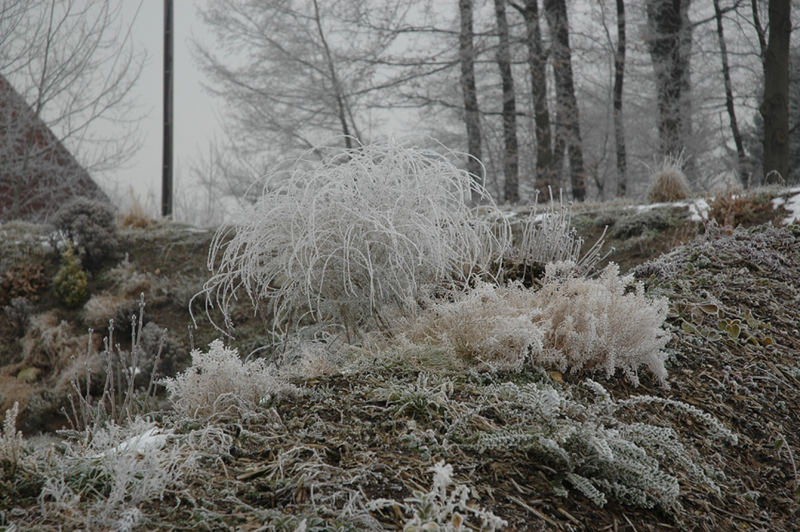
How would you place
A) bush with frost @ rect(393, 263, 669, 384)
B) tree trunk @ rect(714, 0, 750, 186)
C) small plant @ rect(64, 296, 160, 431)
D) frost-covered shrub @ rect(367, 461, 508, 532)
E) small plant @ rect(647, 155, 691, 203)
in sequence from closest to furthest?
frost-covered shrub @ rect(367, 461, 508, 532) → bush with frost @ rect(393, 263, 669, 384) → small plant @ rect(64, 296, 160, 431) → small plant @ rect(647, 155, 691, 203) → tree trunk @ rect(714, 0, 750, 186)

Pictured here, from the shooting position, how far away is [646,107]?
14.4 m

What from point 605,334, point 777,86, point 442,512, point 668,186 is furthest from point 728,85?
point 442,512

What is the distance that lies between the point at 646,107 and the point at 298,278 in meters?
13.7

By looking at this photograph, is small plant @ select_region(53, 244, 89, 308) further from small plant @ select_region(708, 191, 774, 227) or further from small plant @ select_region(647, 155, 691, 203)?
small plant @ select_region(647, 155, 691, 203)

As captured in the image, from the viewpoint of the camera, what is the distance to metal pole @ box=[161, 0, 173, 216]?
10391 mm

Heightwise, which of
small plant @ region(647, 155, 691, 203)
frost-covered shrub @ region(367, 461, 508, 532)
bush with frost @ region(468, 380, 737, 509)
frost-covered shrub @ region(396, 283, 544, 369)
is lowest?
bush with frost @ region(468, 380, 737, 509)

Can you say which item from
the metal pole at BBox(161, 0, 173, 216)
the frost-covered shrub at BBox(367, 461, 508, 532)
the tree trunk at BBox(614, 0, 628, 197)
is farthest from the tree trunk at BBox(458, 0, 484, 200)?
the frost-covered shrub at BBox(367, 461, 508, 532)

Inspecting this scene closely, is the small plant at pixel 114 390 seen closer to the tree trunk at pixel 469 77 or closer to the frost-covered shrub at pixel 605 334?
the frost-covered shrub at pixel 605 334

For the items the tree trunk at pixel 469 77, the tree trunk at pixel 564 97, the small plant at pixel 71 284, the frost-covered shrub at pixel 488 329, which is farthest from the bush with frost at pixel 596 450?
the tree trunk at pixel 564 97

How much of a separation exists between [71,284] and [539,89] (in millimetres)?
8684

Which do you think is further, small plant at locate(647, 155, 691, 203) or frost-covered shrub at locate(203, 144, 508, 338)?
small plant at locate(647, 155, 691, 203)

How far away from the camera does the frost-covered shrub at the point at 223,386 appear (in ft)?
6.82

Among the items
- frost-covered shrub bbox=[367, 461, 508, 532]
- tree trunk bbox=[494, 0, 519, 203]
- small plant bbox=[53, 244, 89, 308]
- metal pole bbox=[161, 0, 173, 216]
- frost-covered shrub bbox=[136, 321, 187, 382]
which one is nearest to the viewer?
frost-covered shrub bbox=[367, 461, 508, 532]

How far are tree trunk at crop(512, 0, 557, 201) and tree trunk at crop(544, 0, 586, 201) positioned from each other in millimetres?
237
